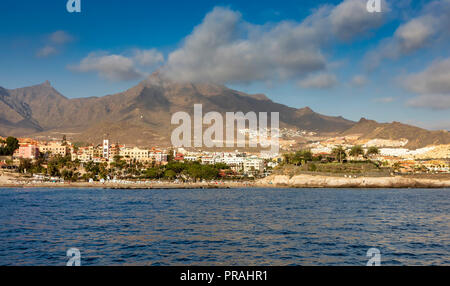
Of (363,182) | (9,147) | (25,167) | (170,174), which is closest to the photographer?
(363,182)

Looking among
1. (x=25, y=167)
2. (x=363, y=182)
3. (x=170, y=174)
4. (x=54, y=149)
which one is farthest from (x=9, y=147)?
(x=363, y=182)

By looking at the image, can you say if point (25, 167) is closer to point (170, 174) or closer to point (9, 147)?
point (9, 147)

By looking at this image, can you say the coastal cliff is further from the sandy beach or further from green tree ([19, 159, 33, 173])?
green tree ([19, 159, 33, 173])

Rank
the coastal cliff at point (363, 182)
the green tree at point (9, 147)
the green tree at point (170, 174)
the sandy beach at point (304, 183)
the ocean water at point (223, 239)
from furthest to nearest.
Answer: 1. the green tree at point (9, 147)
2. the green tree at point (170, 174)
3. the coastal cliff at point (363, 182)
4. the sandy beach at point (304, 183)
5. the ocean water at point (223, 239)

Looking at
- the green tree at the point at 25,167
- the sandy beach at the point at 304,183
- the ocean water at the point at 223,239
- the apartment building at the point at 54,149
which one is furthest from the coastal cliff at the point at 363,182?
the apartment building at the point at 54,149

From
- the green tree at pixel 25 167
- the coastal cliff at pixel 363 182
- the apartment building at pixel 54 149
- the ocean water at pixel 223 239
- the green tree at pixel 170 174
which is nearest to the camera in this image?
the ocean water at pixel 223 239

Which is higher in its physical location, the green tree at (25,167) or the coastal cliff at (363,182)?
the green tree at (25,167)

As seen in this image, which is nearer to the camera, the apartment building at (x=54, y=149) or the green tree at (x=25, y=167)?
the green tree at (x=25, y=167)

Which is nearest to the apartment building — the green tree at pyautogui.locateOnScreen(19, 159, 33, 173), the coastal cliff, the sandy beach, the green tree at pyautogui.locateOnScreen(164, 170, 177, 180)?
the green tree at pyautogui.locateOnScreen(19, 159, 33, 173)

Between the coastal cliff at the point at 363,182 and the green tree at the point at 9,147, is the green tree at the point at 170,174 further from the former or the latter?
the green tree at the point at 9,147

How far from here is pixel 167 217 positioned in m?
35.9

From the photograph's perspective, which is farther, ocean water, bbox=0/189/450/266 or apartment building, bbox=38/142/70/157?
apartment building, bbox=38/142/70/157
